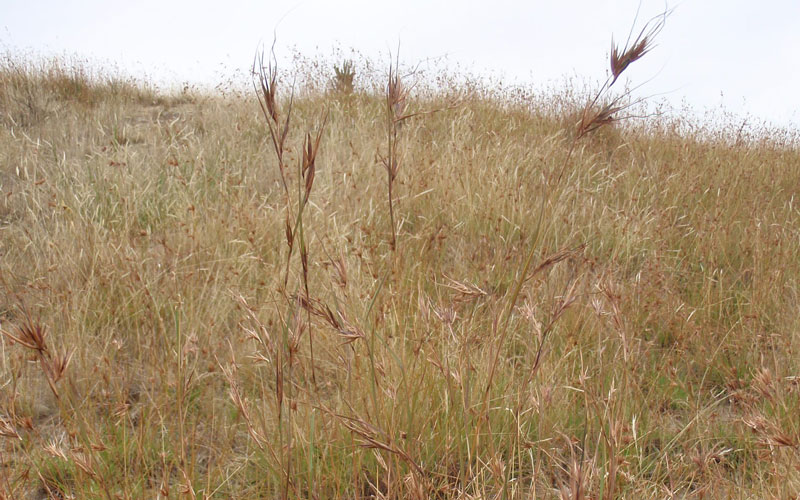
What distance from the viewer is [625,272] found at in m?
3.60

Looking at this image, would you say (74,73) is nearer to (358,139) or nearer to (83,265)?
(358,139)

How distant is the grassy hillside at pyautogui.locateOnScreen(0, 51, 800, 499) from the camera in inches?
56.1

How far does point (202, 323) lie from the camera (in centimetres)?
254

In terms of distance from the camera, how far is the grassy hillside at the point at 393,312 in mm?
1426

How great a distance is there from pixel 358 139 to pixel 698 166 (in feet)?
10.9

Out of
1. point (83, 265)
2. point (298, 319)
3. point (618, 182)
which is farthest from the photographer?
point (618, 182)

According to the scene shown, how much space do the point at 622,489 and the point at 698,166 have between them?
4.61m

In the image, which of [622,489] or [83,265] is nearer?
[622,489]

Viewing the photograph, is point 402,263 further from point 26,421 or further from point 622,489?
point 26,421

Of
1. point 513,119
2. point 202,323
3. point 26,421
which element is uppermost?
point 513,119

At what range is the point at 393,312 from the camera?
7.95 ft

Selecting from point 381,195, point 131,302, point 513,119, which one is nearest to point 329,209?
point 381,195

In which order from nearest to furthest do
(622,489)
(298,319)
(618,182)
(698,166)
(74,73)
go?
(298,319)
(622,489)
(618,182)
(698,166)
(74,73)

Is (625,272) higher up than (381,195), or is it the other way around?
(381,195)
